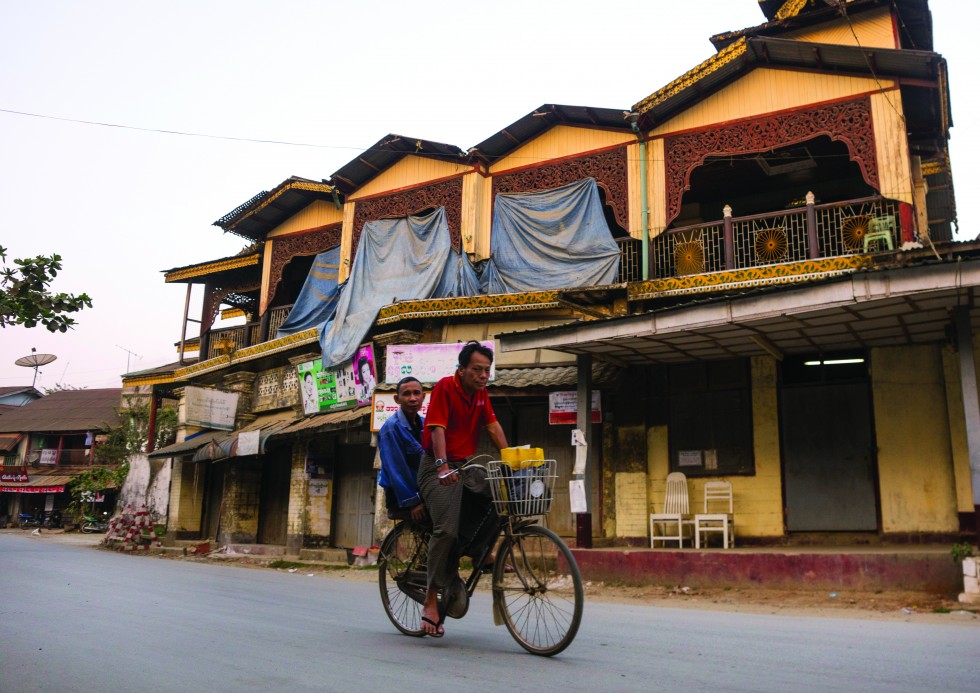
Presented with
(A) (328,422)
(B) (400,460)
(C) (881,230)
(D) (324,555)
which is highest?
(C) (881,230)

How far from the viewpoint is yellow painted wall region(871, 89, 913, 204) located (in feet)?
38.0

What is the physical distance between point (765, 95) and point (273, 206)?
11.7 meters

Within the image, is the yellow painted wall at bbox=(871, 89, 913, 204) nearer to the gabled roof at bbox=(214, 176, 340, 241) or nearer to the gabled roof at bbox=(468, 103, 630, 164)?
the gabled roof at bbox=(468, 103, 630, 164)

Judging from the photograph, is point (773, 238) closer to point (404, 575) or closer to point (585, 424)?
point (585, 424)

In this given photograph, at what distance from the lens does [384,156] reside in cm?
1706

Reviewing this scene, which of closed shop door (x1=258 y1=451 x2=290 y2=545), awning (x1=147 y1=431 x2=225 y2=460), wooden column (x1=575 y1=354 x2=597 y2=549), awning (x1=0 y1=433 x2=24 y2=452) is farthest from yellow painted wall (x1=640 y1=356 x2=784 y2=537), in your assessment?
awning (x1=0 y1=433 x2=24 y2=452)

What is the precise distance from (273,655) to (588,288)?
9558mm

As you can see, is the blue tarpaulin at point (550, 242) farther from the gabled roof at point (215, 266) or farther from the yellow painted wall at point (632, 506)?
the gabled roof at point (215, 266)

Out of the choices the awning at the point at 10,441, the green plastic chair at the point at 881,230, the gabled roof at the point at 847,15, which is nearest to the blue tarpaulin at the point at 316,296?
the gabled roof at the point at 847,15

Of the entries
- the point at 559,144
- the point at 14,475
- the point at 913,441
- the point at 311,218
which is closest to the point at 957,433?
the point at 913,441

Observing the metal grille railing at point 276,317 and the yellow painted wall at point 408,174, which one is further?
the metal grille railing at point 276,317

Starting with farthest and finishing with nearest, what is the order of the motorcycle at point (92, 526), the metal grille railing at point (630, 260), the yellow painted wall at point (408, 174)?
the motorcycle at point (92, 526), the yellow painted wall at point (408, 174), the metal grille railing at point (630, 260)

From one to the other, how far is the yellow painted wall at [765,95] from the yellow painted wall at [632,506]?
593cm

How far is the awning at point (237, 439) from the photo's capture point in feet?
57.0
